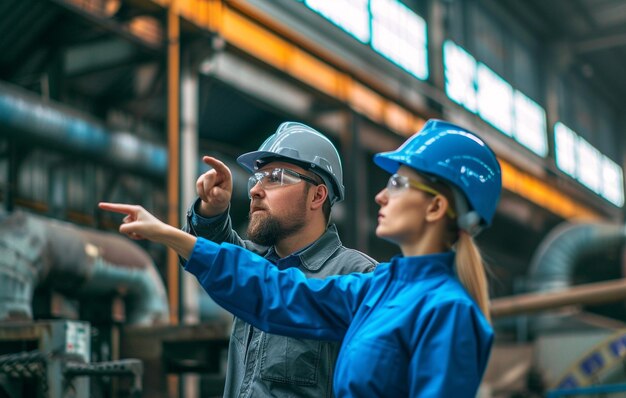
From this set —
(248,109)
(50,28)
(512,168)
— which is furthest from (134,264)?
(512,168)

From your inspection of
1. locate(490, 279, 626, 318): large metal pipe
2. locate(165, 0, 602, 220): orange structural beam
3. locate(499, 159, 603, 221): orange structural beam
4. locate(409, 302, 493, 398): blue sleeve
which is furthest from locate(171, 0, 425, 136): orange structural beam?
locate(409, 302, 493, 398): blue sleeve

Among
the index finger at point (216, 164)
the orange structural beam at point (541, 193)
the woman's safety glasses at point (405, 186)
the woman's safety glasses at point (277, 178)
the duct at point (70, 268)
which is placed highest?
the orange structural beam at point (541, 193)

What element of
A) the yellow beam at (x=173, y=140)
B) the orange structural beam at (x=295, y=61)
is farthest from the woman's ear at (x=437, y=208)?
the orange structural beam at (x=295, y=61)

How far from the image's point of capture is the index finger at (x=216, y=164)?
7.81ft

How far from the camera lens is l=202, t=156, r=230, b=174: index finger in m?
2.38

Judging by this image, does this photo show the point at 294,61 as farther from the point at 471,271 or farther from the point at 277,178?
the point at 471,271

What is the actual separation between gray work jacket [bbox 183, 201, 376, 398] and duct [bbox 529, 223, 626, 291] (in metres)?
17.7

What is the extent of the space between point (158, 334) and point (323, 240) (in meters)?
5.83

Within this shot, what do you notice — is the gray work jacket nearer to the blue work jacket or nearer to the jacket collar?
the jacket collar

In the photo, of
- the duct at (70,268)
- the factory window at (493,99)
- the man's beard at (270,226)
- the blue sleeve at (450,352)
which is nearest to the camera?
the blue sleeve at (450,352)

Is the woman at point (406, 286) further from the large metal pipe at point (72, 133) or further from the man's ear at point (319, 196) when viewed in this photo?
the large metal pipe at point (72, 133)

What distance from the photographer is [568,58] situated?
26297 mm

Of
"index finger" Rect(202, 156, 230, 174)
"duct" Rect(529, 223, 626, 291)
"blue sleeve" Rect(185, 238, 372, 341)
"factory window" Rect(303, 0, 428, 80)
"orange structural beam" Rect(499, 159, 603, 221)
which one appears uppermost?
"factory window" Rect(303, 0, 428, 80)

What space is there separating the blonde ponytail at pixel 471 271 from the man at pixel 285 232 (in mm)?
566
